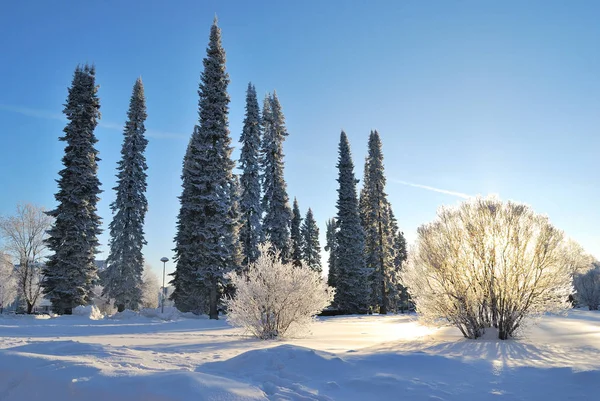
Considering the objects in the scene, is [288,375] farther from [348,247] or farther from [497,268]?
[348,247]

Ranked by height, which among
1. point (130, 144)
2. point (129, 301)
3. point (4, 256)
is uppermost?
point (130, 144)

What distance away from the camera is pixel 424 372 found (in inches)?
247

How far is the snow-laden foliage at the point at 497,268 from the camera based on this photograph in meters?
10.9

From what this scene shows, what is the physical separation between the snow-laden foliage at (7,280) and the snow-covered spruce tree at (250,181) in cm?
1907

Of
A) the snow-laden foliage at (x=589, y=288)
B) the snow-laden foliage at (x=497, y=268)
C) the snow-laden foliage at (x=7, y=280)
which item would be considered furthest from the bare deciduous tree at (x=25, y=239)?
the snow-laden foliage at (x=589, y=288)

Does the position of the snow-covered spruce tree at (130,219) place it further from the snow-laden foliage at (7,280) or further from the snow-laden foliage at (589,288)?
the snow-laden foliage at (589,288)

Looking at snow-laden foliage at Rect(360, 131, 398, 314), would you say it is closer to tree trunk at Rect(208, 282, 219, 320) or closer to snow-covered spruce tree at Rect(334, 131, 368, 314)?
snow-covered spruce tree at Rect(334, 131, 368, 314)

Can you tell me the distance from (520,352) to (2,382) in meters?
9.33

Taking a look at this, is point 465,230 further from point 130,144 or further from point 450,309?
point 130,144

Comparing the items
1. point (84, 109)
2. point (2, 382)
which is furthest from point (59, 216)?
point (2, 382)

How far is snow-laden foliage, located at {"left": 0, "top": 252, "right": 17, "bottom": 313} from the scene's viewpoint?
3138cm

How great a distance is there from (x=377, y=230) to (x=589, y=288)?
30644mm

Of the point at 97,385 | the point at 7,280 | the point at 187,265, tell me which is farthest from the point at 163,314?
the point at 7,280

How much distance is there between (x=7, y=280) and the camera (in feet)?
117
